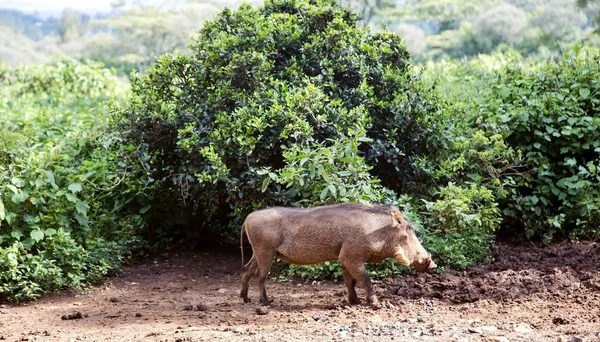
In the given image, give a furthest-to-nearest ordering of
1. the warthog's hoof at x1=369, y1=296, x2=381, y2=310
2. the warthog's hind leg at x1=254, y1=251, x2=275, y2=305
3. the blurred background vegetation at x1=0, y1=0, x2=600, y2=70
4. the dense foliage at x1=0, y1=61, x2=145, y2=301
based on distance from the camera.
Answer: the blurred background vegetation at x1=0, y1=0, x2=600, y2=70 → the dense foliage at x1=0, y1=61, x2=145, y2=301 → the warthog's hind leg at x1=254, y1=251, x2=275, y2=305 → the warthog's hoof at x1=369, y1=296, x2=381, y2=310

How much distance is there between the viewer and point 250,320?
237 inches

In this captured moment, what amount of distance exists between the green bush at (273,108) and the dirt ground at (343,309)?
0.99 meters

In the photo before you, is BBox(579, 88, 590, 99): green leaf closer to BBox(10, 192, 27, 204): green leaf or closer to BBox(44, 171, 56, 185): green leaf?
BBox(44, 171, 56, 185): green leaf

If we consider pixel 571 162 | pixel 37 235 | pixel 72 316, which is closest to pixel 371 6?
pixel 571 162

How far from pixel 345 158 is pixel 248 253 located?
2.45 m

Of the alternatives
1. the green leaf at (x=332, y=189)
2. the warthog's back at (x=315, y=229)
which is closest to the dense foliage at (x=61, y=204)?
the warthog's back at (x=315, y=229)

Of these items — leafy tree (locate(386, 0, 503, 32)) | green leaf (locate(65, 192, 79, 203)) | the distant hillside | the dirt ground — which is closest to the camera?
the dirt ground

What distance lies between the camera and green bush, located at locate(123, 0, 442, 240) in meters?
7.64

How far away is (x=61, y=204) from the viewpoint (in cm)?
803

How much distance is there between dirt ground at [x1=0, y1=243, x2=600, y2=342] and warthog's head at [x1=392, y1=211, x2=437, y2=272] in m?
0.30

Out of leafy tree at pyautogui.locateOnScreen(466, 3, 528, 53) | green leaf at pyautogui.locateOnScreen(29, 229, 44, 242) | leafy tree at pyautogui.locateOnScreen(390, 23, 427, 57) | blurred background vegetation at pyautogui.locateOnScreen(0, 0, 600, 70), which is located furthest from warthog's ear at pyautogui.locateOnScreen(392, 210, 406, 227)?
leafy tree at pyautogui.locateOnScreen(390, 23, 427, 57)

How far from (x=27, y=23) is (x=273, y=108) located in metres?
35.9

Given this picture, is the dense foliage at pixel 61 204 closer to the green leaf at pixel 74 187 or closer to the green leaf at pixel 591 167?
the green leaf at pixel 74 187

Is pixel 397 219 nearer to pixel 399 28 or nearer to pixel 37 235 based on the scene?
pixel 37 235
